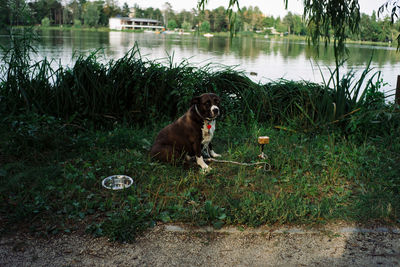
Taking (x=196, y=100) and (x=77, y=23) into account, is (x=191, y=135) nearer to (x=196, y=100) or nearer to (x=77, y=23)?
(x=196, y=100)

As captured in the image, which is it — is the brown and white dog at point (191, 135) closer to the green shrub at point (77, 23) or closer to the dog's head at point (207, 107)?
the dog's head at point (207, 107)

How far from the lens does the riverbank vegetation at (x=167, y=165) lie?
3.22m

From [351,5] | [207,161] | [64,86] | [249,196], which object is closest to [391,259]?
[249,196]

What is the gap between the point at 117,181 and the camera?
378 cm

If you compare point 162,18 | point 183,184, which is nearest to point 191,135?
point 183,184

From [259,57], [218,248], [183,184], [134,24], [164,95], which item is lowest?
[218,248]

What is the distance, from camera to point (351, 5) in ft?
16.7

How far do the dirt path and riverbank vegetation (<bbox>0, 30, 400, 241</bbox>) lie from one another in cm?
14

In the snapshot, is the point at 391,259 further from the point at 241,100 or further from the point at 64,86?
the point at 64,86

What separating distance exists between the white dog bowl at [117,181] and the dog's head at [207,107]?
115cm

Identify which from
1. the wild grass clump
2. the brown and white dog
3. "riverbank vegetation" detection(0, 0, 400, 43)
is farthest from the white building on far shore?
the brown and white dog

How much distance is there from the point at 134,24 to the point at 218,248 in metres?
97.2

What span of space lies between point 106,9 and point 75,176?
88.2 m

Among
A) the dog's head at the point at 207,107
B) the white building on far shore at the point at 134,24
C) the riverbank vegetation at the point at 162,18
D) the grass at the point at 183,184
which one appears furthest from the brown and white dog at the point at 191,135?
the white building on far shore at the point at 134,24
